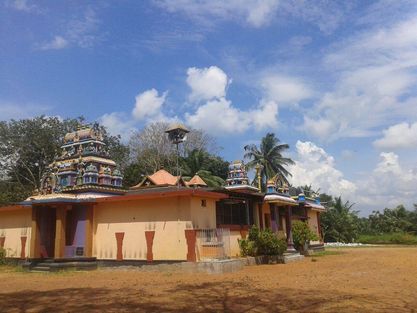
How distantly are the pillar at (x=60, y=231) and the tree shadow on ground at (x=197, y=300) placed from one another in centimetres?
700

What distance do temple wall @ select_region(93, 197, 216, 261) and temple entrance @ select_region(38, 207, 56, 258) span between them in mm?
2579

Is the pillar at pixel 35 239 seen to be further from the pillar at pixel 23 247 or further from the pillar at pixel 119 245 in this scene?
the pillar at pixel 119 245

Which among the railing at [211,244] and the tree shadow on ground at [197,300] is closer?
the tree shadow on ground at [197,300]

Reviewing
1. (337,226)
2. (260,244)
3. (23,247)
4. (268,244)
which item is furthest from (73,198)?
(337,226)

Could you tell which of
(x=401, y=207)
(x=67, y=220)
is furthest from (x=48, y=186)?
(x=401, y=207)

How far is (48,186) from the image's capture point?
71.6ft

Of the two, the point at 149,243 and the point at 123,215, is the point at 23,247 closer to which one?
the point at 123,215

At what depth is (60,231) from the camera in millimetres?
18484

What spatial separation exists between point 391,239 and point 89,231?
33351mm

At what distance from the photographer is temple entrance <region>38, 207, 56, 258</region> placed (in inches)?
770

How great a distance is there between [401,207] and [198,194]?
37.5m

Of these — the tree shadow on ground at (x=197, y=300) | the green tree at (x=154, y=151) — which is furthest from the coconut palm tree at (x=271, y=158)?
the tree shadow on ground at (x=197, y=300)

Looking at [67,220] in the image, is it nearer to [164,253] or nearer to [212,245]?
[164,253]

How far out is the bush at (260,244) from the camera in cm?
1936
